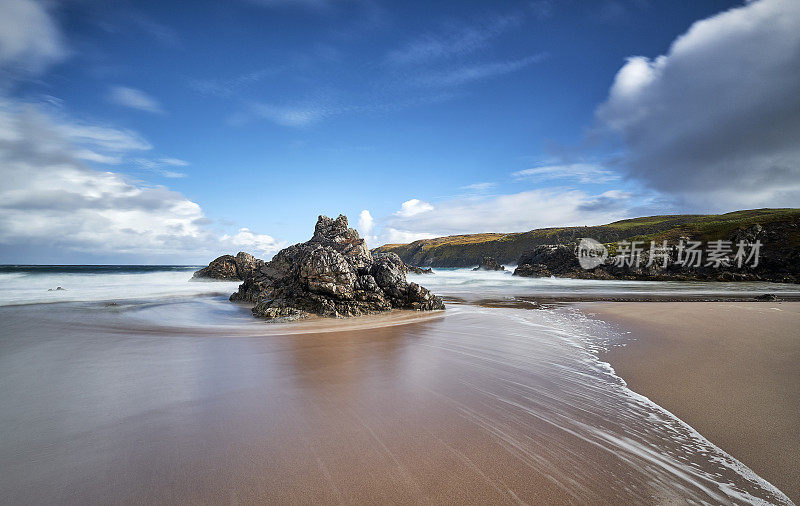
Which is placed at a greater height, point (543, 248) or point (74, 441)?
point (543, 248)

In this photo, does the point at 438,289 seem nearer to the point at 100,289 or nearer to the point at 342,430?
the point at 342,430

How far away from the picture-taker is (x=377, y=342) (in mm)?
7785

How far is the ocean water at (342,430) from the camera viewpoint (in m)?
2.45

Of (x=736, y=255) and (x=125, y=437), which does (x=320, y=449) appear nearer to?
(x=125, y=437)

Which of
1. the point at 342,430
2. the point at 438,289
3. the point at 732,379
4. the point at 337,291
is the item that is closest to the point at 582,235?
the point at 438,289

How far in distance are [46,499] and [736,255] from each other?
165 ft

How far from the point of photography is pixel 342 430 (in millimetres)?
3432

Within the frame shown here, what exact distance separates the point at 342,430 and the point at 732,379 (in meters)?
5.79

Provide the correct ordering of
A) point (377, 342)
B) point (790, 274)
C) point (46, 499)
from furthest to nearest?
point (790, 274) → point (377, 342) → point (46, 499)

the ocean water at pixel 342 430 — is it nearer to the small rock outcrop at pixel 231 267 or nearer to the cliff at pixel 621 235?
the small rock outcrop at pixel 231 267

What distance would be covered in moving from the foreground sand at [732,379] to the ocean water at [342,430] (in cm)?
25

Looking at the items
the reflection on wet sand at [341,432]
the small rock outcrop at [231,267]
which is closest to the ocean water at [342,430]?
the reflection on wet sand at [341,432]

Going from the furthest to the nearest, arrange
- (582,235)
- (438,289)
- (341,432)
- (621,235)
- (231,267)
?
(582,235) < (621,235) < (231,267) < (438,289) < (341,432)

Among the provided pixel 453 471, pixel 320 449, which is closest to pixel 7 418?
pixel 320 449
